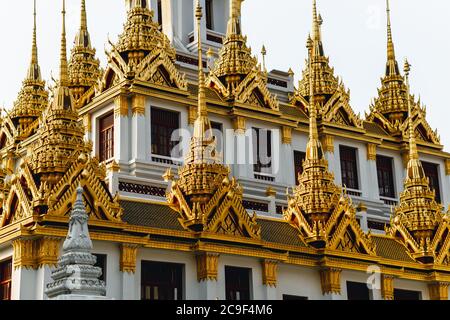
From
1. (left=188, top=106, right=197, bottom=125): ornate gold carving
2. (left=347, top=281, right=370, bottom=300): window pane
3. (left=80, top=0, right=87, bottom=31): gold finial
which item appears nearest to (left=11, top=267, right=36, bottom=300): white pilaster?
Result: (left=347, top=281, right=370, bottom=300): window pane

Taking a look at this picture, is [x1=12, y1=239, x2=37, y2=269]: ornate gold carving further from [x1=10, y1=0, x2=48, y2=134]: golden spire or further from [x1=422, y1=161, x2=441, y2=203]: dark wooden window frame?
[x1=422, y1=161, x2=441, y2=203]: dark wooden window frame

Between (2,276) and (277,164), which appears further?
(277,164)

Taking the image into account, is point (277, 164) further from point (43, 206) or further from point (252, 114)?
point (43, 206)

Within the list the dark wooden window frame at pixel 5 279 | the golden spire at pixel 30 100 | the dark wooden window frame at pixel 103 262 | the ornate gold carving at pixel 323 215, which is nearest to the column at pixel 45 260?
the dark wooden window frame at pixel 5 279

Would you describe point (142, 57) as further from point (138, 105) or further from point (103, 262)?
point (103, 262)

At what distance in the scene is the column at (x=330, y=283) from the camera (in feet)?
95.7

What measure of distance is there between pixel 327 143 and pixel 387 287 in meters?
7.81

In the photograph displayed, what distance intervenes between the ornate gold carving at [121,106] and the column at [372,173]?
10285mm

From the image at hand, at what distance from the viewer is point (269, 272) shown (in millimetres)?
27984

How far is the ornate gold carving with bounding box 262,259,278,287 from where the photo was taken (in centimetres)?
2791

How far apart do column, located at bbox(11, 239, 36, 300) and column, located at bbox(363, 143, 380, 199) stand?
16264 millimetres
